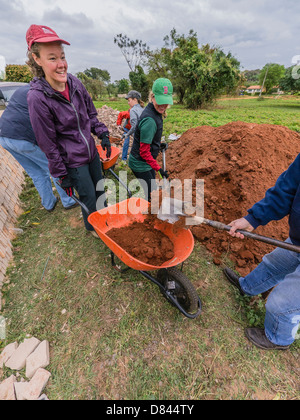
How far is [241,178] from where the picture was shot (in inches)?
131

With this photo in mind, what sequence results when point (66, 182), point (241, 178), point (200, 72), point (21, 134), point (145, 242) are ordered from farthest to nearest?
point (200, 72), point (241, 178), point (21, 134), point (66, 182), point (145, 242)

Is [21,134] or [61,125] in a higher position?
[61,125]

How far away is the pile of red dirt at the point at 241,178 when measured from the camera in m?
2.96

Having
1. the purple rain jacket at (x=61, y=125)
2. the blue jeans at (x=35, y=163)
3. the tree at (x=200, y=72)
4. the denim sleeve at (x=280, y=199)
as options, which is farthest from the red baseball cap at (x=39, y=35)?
the tree at (x=200, y=72)

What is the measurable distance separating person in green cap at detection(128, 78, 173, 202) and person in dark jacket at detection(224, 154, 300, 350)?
1610 millimetres

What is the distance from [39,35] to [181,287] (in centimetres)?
293

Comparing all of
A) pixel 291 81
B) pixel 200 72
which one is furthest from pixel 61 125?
pixel 291 81

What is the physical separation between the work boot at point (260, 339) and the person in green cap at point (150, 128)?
7.81ft

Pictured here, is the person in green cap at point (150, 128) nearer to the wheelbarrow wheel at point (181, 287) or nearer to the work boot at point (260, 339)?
the wheelbarrow wheel at point (181, 287)

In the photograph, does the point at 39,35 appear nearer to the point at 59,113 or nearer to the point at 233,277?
the point at 59,113

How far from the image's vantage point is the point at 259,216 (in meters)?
1.80

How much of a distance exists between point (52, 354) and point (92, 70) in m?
76.6
